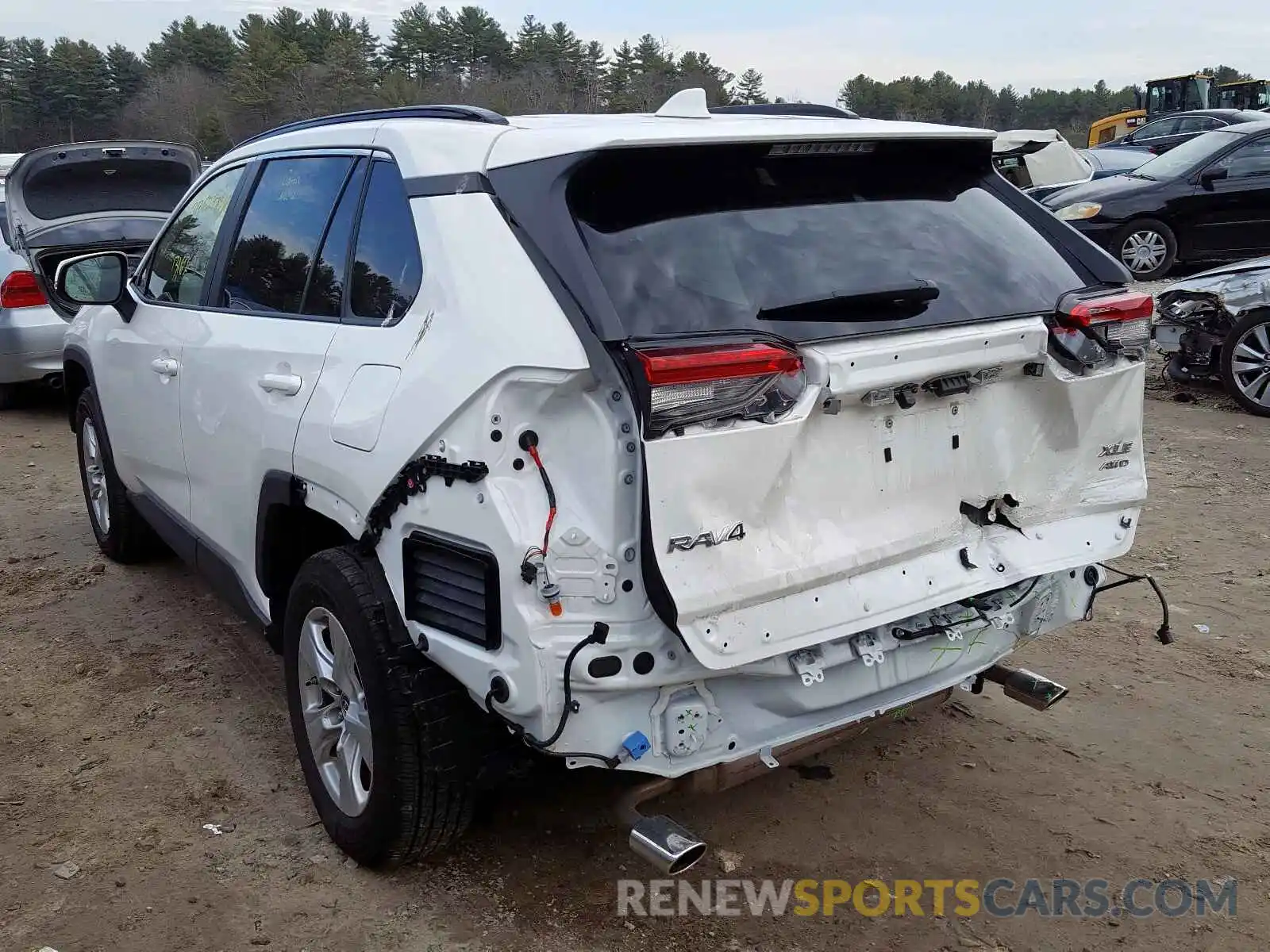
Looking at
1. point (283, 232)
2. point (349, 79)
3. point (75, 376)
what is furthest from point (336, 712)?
point (349, 79)

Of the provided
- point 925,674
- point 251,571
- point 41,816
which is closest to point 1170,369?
point 925,674

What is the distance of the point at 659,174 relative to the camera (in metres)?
2.60

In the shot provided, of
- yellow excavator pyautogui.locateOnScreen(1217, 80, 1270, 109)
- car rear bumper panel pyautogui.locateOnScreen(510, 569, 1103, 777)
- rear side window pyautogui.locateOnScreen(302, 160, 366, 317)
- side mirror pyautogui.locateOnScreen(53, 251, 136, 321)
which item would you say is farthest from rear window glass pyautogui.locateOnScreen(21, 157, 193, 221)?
yellow excavator pyautogui.locateOnScreen(1217, 80, 1270, 109)

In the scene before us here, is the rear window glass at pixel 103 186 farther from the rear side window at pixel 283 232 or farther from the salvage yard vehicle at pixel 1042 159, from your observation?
the salvage yard vehicle at pixel 1042 159

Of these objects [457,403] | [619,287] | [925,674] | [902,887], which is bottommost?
[902,887]

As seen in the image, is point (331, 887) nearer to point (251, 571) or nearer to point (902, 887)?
point (251, 571)

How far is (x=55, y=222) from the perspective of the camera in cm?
873

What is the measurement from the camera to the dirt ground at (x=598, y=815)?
9.34 feet

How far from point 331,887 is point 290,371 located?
1.43 meters

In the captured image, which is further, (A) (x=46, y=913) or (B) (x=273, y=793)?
(B) (x=273, y=793)

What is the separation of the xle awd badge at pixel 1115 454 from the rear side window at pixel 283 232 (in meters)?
2.29

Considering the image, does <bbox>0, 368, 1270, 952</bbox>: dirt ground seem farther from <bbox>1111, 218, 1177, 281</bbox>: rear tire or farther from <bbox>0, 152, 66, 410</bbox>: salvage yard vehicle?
<bbox>1111, 218, 1177, 281</bbox>: rear tire

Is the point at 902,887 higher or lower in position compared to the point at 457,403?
lower

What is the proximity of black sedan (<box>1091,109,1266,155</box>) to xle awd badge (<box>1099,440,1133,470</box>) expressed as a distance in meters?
16.8
